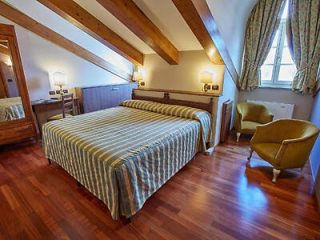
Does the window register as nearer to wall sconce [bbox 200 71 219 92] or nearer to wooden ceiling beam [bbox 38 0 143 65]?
wall sconce [bbox 200 71 219 92]

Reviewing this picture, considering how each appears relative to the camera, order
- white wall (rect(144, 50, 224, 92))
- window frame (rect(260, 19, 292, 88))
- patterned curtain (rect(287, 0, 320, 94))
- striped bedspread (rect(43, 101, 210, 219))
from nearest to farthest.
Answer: striped bedspread (rect(43, 101, 210, 219)) → patterned curtain (rect(287, 0, 320, 94)) → white wall (rect(144, 50, 224, 92)) → window frame (rect(260, 19, 292, 88))

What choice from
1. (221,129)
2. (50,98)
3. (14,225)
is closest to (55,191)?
(14,225)

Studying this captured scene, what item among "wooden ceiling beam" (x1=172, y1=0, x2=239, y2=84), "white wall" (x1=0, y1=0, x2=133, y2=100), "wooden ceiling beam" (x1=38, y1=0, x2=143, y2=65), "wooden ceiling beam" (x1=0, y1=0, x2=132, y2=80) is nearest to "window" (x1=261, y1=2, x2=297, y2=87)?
"wooden ceiling beam" (x1=172, y1=0, x2=239, y2=84)

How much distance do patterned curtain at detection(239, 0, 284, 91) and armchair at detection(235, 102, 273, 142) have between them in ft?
1.32

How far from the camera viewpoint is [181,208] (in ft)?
5.87

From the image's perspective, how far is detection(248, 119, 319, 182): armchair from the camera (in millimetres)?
2035

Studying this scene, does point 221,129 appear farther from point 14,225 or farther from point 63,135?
point 14,225

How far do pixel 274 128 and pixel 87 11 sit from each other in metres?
3.27

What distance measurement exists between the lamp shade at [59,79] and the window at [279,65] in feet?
12.9

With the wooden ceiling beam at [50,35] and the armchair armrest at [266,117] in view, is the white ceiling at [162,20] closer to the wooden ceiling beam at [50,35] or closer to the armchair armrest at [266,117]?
the wooden ceiling beam at [50,35]

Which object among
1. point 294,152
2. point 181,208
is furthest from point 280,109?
point 181,208

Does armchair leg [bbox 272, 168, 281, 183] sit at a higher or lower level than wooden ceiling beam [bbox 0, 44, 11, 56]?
lower

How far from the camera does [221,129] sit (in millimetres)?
3115

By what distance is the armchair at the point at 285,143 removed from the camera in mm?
2035
